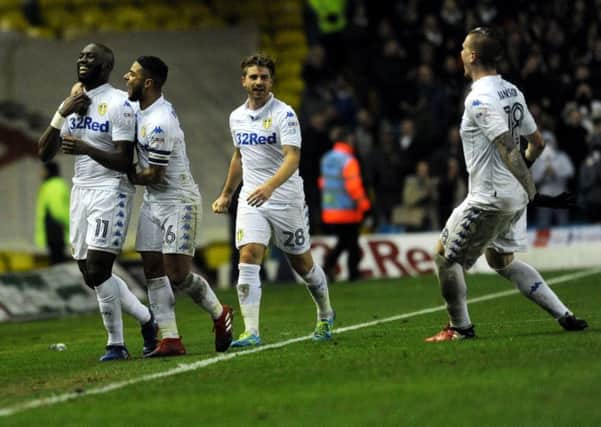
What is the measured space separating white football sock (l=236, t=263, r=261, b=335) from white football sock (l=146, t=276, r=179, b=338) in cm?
62

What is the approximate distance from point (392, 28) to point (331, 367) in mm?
18048

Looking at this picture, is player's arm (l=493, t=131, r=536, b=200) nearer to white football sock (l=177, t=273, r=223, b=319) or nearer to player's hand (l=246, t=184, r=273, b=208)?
player's hand (l=246, t=184, r=273, b=208)

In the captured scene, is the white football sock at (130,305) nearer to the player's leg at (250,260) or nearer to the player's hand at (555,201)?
the player's leg at (250,260)

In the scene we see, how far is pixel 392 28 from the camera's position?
2783 cm

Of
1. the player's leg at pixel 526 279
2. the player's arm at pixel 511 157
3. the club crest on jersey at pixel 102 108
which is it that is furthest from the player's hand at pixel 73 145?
the player's leg at pixel 526 279

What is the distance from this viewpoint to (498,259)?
11734mm

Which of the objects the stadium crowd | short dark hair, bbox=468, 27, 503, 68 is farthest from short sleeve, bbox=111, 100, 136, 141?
the stadium crowd

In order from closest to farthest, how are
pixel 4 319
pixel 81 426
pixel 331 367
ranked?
pixel 81 426 → pixel 331 367 → pixel 4 319

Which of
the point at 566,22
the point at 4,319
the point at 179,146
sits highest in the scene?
the point at 566,22

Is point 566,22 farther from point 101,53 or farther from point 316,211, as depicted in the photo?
point 101,53

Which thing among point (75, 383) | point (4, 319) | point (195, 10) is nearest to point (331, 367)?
point (75, 383)

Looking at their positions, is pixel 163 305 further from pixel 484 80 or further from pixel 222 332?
pixel 484 80

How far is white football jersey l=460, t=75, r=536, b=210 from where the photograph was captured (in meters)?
11.2

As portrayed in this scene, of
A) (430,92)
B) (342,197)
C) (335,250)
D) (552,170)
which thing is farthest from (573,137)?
(335,250)
